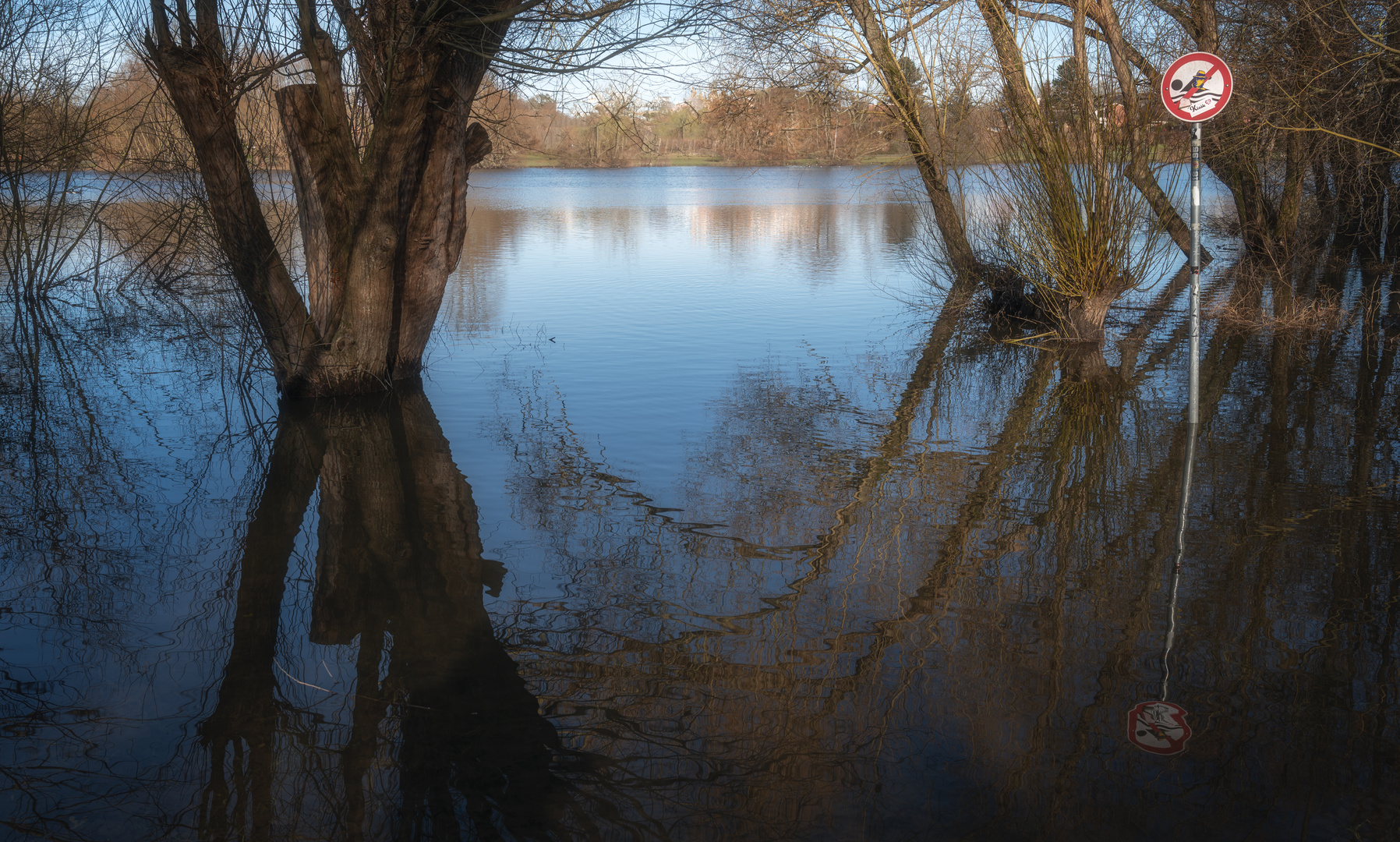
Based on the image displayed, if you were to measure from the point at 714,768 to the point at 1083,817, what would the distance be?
1.18 m

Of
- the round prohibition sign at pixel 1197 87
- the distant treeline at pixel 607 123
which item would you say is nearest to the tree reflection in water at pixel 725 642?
the round prohibition sign at pixel 1197 87

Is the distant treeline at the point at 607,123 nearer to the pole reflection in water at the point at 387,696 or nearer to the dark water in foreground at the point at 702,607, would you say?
the dark water in foreground at the point at 702,607

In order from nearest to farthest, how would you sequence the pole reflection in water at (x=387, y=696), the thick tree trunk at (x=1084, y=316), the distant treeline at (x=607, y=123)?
the pole reflection in water at (x=387, y=696) → the distant treeline at (x=607, y=123) → the thick tree trunk at (x=1084, y=316)

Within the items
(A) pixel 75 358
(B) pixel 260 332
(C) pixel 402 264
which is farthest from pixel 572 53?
(A) pixel 75 358

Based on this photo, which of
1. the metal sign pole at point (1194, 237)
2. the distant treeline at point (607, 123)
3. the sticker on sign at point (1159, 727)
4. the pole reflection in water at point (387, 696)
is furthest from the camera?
the distant treeline at point (607, 123)

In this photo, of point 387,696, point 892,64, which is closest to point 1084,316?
point 892,64

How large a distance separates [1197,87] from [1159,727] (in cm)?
505

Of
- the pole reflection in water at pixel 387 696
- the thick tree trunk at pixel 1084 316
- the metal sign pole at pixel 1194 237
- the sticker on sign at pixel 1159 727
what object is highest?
the metal sign pole at pixel 1194 237

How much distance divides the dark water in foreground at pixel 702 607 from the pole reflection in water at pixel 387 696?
0.02 m

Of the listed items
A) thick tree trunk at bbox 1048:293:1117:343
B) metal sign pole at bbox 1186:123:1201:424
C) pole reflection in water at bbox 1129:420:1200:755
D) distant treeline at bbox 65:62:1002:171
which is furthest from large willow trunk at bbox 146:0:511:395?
thick tree trunk at bbox 1048:293:1117:343

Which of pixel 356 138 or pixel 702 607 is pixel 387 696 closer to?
pixel 702 607

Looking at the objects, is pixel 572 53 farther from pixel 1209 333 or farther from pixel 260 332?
pixel 1209 333

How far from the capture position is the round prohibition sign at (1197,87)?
6.88m

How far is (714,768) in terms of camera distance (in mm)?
3498
